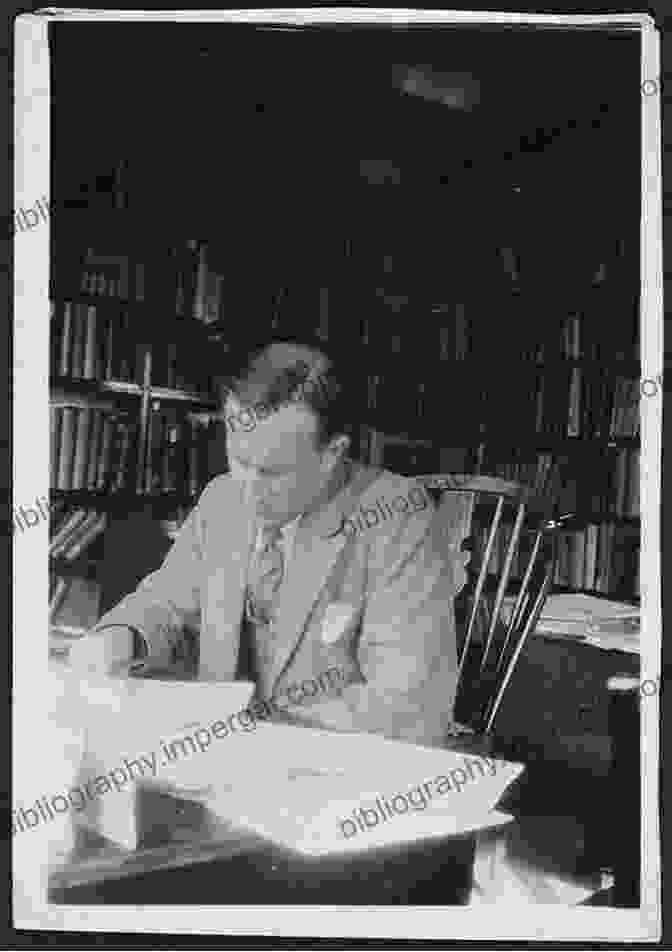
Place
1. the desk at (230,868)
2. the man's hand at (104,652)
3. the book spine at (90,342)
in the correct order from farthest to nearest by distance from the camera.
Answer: the book spine at (90,342) < the man's hand at (104,652) < the desk at (230,868)

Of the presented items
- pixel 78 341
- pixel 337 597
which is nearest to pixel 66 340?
pixel 78 341

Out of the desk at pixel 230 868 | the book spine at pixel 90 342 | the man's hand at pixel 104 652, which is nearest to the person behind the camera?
the desk at pixel 230 868

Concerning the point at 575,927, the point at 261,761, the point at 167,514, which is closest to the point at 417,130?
the point at 167,514

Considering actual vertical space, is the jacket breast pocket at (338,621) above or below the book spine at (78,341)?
below

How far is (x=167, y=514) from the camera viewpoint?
148cm

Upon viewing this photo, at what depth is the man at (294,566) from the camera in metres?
1.43

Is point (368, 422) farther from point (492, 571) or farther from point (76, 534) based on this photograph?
point (76, 534)

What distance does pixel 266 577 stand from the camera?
57.4 inches

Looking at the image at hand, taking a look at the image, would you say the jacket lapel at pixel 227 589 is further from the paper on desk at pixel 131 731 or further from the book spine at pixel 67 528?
the book spine at pixel 67 528

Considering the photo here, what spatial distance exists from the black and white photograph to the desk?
0.78 ft

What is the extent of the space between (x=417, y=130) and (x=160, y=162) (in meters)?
0.46

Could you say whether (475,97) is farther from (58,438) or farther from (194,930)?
(194,930)

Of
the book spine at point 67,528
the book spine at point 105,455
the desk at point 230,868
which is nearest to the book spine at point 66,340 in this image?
the book spine at point 105,455

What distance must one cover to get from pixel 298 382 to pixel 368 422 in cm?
13
